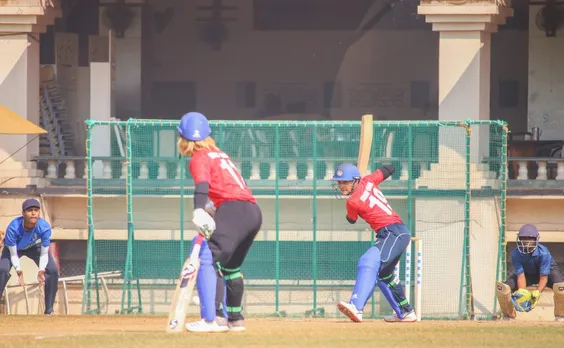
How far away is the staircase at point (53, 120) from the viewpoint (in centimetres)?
2589

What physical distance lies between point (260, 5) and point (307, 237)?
8.30 meters

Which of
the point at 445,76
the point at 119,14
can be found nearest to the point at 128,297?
the point at 445,76

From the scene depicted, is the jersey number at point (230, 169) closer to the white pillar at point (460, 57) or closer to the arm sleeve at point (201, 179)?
the arm sleeve at point (201, 179)

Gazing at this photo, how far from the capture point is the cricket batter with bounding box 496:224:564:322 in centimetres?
1833

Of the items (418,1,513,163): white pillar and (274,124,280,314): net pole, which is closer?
(274,124,280,314): net pole

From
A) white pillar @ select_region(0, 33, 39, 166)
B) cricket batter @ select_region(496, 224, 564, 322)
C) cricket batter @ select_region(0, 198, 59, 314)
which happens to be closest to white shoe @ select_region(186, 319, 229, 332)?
cricket batter @ select_region(496, 224, 564, 322)

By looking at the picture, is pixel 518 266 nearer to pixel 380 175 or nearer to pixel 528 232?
pixel 528 232

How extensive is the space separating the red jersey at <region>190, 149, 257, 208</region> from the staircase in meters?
13.2

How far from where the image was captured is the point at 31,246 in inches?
781

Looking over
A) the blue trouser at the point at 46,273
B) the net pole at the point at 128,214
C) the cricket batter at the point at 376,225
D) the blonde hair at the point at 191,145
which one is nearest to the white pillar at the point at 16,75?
the net pole at the point at 128,214

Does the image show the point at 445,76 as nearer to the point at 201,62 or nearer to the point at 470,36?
the point at 470,36

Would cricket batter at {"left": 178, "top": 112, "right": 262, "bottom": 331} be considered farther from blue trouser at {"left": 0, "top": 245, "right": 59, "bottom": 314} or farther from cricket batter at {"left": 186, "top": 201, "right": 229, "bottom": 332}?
blue trouser at {"left": 0, "top": 245, "right": 59, "bottom": 314}

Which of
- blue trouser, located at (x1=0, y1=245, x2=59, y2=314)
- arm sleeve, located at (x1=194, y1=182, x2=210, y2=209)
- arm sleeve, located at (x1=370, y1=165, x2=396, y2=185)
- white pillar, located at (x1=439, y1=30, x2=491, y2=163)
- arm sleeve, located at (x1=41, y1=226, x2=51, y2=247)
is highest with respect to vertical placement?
white pillar, located at (x1=439, y1=30, x2=491, y2=163)

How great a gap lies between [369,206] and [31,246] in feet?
19.1
